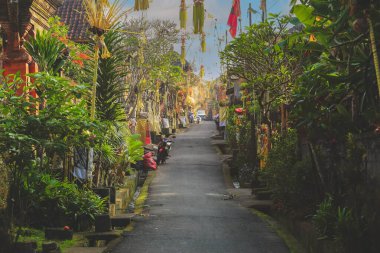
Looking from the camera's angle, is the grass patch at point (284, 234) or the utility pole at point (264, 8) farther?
the utility pole at point (264, 8)

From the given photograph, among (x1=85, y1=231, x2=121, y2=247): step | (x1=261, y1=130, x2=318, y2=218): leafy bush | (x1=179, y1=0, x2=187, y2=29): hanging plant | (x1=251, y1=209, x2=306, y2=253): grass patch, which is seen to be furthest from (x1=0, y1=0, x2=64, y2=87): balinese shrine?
(x1=251, y1=209, x2=306, y2=253): grass patch

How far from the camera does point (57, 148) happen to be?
915cm

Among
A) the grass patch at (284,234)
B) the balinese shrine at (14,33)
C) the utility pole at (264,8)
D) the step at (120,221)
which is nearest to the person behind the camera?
the grass patch at (284,234)

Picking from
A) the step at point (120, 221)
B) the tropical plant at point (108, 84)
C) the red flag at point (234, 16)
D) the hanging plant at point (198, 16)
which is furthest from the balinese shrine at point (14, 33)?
the red flag at point (234, 16)

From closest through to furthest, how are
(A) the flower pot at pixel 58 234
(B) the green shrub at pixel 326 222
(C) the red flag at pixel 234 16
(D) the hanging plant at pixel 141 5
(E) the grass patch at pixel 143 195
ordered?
(B) the green shrub at pixel 326 222
(A) the flower pot at pixel 58 234
(D) the hanging plant at pixel 141 5
(E) the grass patch at pixel 143 195
(C) the red flag at pixel 234 16

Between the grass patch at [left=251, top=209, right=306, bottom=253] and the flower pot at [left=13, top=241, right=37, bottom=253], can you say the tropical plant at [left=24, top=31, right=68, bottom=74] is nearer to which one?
the flower pot at [left=13, top=241, right=37, bottom=253]

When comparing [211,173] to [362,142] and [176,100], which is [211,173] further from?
[176,100]

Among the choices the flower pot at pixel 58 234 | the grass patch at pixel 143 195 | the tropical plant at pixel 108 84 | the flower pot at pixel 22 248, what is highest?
the tropical plant at pixel 108 84

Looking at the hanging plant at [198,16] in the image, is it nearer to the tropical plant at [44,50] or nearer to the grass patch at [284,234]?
the tropical plant at [44,50]

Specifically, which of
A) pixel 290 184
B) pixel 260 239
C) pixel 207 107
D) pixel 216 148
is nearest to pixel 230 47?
pixel 290 184

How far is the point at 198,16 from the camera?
10.3m

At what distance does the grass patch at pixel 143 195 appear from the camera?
16.8m

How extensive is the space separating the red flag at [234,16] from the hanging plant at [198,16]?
558 inches

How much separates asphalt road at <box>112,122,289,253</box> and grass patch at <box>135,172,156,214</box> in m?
0.24
